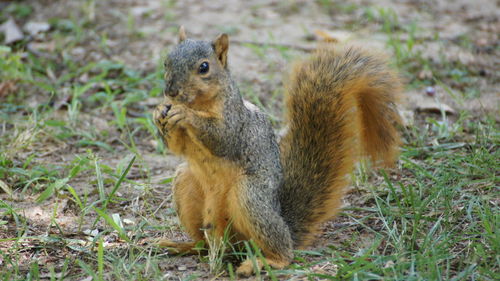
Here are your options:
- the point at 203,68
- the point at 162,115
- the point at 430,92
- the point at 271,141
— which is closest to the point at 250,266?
the point at 271,141

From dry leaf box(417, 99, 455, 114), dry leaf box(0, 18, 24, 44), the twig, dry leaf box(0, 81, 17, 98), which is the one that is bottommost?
dry leaf box(417, 99, 455, 114)

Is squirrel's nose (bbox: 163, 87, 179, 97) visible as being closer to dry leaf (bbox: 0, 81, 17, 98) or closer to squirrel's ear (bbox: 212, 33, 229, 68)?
squirrel's ear (bbox: 212, 33, 229, 68)

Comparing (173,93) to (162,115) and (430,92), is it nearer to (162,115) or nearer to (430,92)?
(162,115)

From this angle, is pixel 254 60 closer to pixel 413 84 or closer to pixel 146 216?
pixel 413 84

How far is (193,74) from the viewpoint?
85.4 inches

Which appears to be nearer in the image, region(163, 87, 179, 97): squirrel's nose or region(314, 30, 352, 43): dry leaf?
region(163, 87, 179, 97): squirrel's nose

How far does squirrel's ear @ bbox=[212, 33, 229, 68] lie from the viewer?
7.64 feet

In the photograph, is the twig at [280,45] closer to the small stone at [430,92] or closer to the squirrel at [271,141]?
the small stone at [430,92]

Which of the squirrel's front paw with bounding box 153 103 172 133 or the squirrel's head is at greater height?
the squirrel's head

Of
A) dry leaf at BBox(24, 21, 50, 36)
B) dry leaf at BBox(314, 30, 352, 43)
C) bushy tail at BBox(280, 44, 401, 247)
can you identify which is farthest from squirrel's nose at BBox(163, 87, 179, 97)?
dry leaf at BBox(24, 21, 50, 36)

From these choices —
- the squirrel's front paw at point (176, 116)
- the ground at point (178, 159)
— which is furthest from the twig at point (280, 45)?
the squirrel's front paw at point (176, 116)

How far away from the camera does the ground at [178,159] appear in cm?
222

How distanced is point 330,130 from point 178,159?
1.08 meters

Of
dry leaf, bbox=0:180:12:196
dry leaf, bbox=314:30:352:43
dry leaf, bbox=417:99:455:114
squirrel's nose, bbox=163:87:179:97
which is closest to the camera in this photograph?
squirrel's nose, bbox=163:87:179:97
